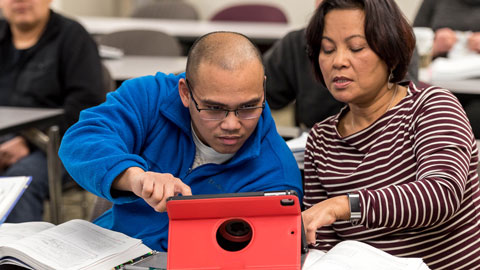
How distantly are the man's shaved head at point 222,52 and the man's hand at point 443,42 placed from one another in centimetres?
222

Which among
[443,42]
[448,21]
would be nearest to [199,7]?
[448,21]

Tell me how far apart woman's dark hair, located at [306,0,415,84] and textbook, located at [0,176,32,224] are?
0.81 meters

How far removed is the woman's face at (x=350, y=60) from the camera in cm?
152

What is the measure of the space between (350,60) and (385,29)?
0.10m

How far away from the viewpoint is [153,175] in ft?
4.02

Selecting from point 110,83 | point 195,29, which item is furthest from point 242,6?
point 110,83

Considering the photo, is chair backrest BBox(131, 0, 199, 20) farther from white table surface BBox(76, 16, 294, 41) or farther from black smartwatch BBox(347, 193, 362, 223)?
black smartwatch BBox(347, 193, 362, 223)

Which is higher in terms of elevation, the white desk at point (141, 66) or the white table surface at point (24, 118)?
the white table surface at point (24, 118)

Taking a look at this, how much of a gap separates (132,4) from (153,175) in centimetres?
638

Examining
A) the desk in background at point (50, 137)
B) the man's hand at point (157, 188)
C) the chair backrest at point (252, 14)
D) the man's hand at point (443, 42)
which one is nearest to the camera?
the man's hand at point (157, 188)

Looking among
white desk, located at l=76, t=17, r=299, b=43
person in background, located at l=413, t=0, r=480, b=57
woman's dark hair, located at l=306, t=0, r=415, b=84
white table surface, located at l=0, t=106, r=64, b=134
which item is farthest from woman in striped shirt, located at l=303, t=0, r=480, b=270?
white desk, located at l=76, t=17, r=299, b=43

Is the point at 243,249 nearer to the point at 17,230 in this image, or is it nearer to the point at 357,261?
the point at 357,261

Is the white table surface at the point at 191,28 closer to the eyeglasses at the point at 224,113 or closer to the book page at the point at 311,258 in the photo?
the eyeglasses at the point at 224,113

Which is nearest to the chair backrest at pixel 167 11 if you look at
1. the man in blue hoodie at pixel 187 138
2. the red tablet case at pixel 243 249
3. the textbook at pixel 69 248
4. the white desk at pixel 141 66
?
the white desk at pixel 141 66
